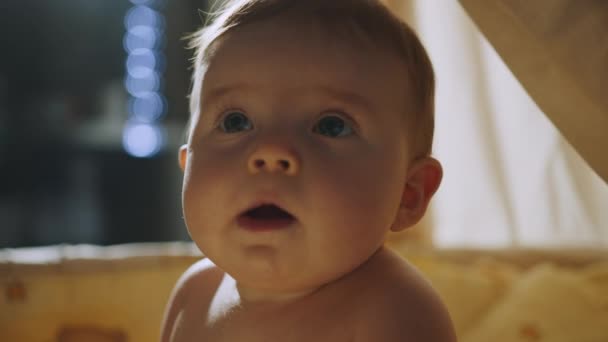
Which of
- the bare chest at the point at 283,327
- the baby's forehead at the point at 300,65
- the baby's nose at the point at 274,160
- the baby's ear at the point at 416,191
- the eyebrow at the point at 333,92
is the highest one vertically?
the baby's forehead at the point at 300,65

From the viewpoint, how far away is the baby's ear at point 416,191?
0.75m

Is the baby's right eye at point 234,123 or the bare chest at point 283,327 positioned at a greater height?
the baby's right eye at point 234,123

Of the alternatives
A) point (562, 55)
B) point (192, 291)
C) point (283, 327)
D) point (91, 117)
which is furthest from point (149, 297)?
point (91, 117)

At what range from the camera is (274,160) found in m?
0.63

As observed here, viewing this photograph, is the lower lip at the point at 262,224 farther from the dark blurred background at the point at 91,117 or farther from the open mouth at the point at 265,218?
the dark blurred background at the point at 91,117

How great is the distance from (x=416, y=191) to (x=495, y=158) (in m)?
0.71

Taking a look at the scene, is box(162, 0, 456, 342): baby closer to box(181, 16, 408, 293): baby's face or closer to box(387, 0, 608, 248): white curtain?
box(181, 16, 408, 293): baby's face

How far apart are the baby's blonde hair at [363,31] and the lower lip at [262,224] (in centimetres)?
14

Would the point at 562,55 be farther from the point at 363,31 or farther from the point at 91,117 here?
the point at 91,117

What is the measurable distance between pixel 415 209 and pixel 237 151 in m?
0.20

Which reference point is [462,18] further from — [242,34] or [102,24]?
[102,24]

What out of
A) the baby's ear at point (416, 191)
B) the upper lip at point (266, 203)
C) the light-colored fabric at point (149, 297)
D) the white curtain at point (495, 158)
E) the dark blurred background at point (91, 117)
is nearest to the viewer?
the upper lip at point (266, 203)

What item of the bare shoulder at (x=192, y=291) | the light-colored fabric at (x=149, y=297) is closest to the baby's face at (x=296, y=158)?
the bare shoulder at (x=192, y=291)

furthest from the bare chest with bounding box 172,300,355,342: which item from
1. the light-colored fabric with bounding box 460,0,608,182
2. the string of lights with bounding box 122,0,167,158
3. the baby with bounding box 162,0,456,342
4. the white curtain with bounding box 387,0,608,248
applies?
the string of lights with bounding box 122,0,167,158
